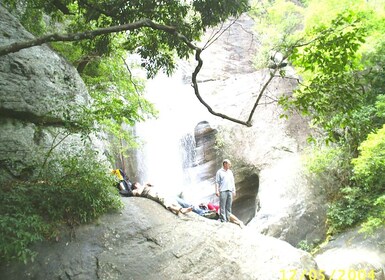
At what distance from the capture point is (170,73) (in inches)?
270

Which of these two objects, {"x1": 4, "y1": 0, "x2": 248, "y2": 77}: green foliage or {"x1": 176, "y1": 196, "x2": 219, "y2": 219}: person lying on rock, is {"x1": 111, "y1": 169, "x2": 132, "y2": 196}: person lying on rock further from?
{"x1": 4, "y1": 0, "x2": 248, "y2": 77}: green foliage

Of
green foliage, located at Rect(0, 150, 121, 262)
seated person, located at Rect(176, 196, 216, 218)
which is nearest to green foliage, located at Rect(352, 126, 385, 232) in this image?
seated person, located at Rect(176, 196, 216, 218)

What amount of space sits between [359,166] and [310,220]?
297cm

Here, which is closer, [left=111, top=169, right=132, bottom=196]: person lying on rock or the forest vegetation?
the forest vegetation

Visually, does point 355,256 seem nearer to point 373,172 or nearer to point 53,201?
point 373,172

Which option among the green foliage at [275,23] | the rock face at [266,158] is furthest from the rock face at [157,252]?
the green foliage at [275,23]

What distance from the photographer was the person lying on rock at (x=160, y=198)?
652cm

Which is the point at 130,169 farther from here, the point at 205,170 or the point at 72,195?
the point at 72,195

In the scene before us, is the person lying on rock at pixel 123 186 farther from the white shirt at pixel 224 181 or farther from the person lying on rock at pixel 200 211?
the white shirt at pixel 224 181

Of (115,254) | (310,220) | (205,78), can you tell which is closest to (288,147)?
(310,220)

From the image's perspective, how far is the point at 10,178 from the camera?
520 centimetres

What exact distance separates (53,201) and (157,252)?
5.88 feet
